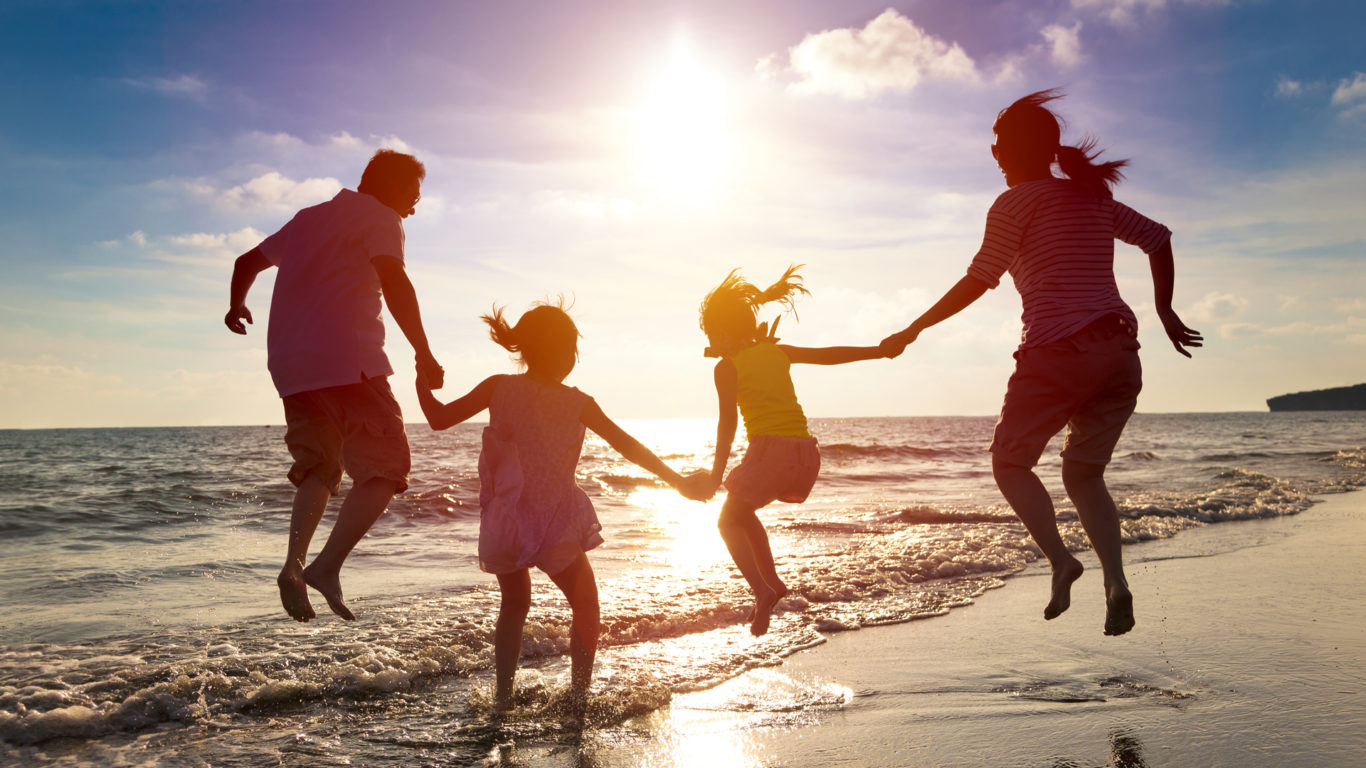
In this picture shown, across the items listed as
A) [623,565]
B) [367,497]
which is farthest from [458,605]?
[367,497]

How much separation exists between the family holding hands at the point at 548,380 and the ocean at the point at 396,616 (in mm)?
638

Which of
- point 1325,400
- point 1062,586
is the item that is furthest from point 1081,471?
point 1325,400

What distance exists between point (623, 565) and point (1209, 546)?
6.60m

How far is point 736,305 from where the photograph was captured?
4.93 m

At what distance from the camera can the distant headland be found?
449 feet

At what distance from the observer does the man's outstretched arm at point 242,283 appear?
405 cm

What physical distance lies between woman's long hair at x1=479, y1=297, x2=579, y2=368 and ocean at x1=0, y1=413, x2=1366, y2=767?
5.76 ft

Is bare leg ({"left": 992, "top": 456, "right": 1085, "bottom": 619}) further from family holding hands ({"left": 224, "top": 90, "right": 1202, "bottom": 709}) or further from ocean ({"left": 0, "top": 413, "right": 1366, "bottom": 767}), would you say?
ocean ({"left": 0, "top": 413, "right": 1366, "bottom": 767})

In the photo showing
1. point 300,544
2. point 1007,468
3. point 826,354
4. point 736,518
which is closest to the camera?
point 300,544

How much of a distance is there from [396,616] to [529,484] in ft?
10.2

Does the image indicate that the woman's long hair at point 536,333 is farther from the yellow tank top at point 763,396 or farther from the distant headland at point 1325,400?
the distant headland at point 1325,400

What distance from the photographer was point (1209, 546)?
9430 mm

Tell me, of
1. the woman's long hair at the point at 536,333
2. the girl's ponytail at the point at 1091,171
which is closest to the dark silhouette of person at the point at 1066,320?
the girl's ponytail at the point at 1091,171

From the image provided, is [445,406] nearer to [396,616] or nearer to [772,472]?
[772,472]
